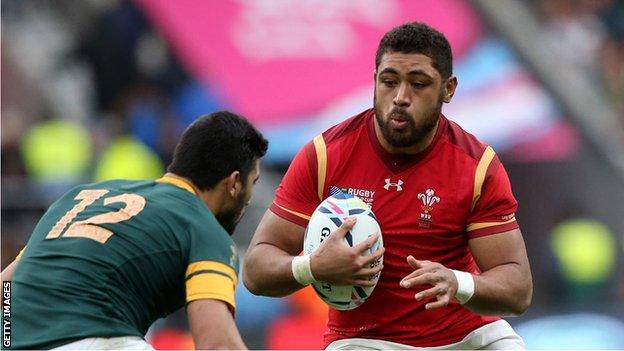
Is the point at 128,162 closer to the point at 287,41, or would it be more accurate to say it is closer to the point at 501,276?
the point at 287,41

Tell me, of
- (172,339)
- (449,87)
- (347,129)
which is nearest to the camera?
(449,87)

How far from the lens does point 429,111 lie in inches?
222

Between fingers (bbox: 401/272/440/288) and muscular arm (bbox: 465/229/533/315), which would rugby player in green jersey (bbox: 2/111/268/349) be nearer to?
fingers (bbox: 401/272/440/288)

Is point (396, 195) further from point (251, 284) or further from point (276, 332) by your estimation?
point (276, 332)

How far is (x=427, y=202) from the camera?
5715 mm

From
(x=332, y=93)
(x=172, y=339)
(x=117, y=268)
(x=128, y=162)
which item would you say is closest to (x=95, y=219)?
(x=117, y=268)

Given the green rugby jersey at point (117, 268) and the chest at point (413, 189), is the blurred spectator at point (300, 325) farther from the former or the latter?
the green rugby jersey at point (117, 268)

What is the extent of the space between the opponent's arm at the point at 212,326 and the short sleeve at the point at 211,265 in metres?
0.03

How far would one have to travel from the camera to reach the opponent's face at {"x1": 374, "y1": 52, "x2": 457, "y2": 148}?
5574 millimetres

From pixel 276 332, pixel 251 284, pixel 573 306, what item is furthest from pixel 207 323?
pixel 573 306

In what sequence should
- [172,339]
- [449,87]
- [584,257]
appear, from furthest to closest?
[584,257] < [172,339] < [449,87]

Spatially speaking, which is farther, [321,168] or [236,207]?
[321,168]

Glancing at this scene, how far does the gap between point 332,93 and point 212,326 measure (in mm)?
8252

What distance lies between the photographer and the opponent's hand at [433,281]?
5.08 meters
